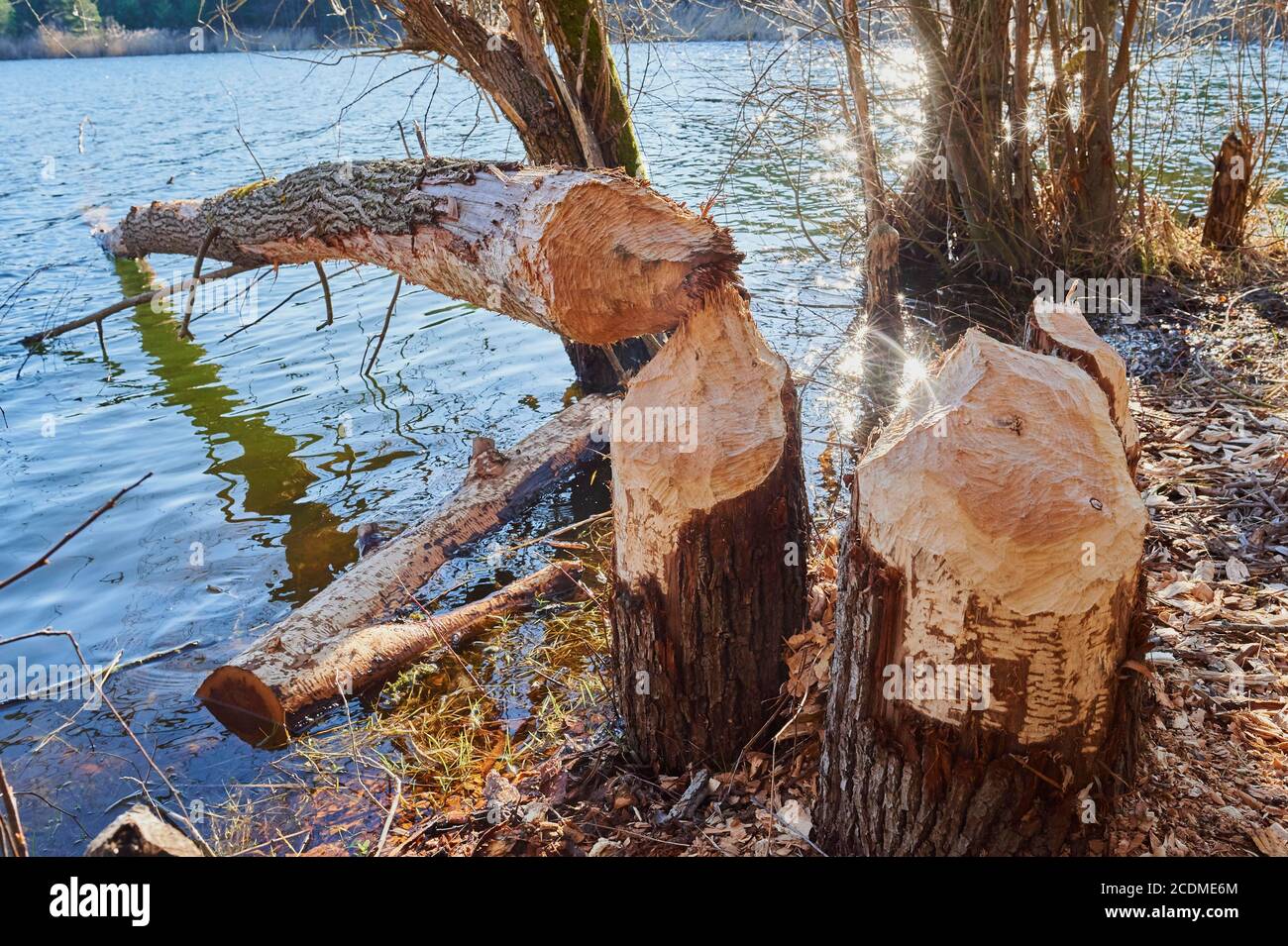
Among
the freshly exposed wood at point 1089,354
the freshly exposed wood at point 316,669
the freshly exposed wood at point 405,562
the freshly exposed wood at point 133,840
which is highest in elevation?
the freshly exposed wood at point 1089,354

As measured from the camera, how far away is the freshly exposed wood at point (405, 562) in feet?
13.1

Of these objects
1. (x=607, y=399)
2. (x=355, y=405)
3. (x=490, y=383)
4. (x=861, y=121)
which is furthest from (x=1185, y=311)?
(x=355, y=405)

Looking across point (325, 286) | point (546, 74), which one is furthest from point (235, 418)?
point (546, 74)

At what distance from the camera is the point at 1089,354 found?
2879 mm

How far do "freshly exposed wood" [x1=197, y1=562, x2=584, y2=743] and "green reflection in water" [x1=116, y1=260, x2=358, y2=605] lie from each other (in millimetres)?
912

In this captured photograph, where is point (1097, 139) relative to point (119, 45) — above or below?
below

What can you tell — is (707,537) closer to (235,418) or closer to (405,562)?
(405,562)

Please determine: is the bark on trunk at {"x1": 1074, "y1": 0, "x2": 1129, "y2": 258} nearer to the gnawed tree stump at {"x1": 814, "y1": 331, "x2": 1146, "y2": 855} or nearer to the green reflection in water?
the gnawed tree stump at {"x1": 814, "y1": 331, "x2": 1146, "y2": 855}

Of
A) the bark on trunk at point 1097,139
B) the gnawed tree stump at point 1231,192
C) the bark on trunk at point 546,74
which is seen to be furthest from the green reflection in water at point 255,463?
the gnawed tree stump at point 1231,192

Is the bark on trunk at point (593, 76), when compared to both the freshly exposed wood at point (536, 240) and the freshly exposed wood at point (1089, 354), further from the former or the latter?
the freshly exposed wood at point (1089, 354)

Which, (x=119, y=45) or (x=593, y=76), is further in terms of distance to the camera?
(x=119, y=45)

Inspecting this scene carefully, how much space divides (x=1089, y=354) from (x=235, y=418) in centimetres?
624

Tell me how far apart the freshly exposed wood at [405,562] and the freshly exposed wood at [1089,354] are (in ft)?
9.78
